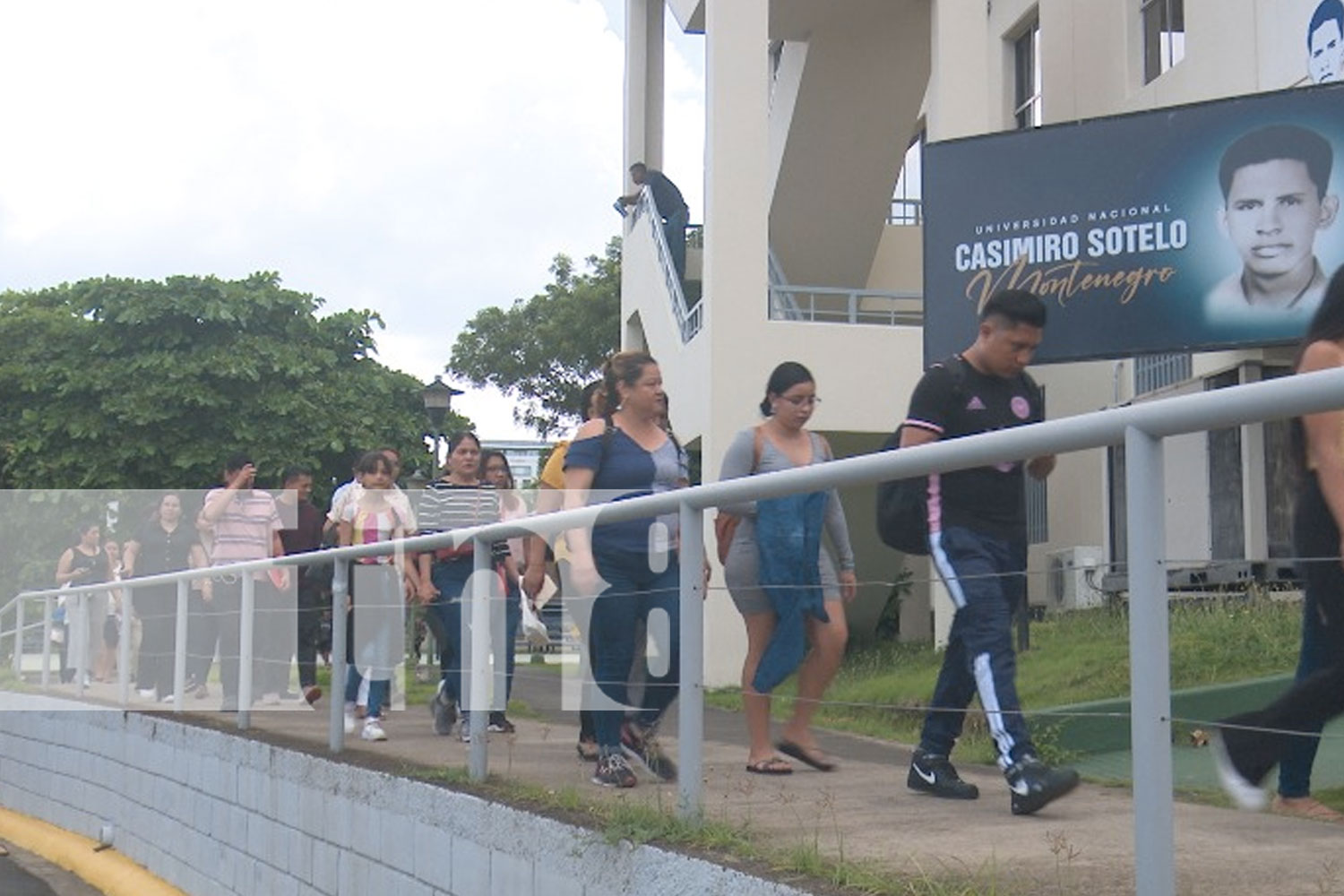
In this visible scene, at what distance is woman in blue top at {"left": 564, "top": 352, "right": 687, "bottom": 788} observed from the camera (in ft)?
17.7

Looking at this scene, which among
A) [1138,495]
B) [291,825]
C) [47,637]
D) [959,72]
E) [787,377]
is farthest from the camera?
[959,72]

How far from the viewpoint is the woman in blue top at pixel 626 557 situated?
17.7 feet

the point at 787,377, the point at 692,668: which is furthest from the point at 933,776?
the point at 787,377

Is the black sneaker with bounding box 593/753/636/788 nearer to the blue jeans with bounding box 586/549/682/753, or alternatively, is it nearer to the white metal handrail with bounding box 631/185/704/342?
the blue jeans with bounding box 586/549/682/753

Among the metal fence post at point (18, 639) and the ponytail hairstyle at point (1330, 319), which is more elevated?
the ponytail hairstyle at point (1330, 319)

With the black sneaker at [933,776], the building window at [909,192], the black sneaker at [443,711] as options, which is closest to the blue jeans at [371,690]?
the black sneaker at [443,711]

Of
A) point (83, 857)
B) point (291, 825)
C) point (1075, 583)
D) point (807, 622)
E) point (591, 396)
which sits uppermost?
point (591, 396)

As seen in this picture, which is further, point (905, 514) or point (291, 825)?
point (291, 825)

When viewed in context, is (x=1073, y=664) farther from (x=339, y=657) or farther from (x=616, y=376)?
(x=339, y=657)

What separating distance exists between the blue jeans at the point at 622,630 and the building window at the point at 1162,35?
36.5 ft

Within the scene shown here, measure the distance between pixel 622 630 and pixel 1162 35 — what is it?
39.4 feet

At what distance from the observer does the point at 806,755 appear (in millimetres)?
4742

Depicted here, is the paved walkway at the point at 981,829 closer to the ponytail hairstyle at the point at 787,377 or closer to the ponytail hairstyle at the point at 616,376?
the ponytail hairstyle at the point at 616,376

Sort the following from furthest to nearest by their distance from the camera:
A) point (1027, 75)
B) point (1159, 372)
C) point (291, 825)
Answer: point (1027, 75)
point (1159, 372)
point (291, 825)
